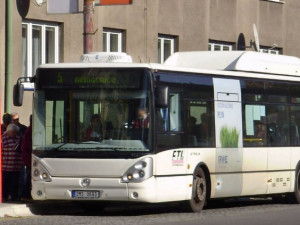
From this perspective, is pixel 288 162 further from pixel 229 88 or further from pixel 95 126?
pixel 95 126

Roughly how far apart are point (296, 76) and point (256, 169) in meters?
3.32

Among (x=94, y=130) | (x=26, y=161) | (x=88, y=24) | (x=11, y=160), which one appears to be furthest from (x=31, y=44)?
(x=94, y=130)

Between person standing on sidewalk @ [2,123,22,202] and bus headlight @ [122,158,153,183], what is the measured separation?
10.7ft

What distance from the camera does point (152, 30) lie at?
3409 cm

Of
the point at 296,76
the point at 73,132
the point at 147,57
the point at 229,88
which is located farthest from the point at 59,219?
the point at 147,57

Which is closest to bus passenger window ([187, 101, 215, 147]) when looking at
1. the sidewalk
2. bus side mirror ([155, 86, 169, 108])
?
bus side mirror ([155, 86, 169, 108])

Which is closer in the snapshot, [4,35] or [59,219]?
[59,219]

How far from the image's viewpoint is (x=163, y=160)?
63.2ft

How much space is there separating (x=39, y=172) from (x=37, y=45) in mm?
11197

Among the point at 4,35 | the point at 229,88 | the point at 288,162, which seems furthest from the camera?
the point at 4,35

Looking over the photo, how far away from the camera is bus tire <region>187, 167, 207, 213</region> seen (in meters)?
20.3

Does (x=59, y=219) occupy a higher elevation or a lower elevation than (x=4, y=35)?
lower

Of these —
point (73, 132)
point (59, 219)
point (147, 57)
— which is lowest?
point (59, 219)

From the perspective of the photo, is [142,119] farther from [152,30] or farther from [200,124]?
[152,30]
